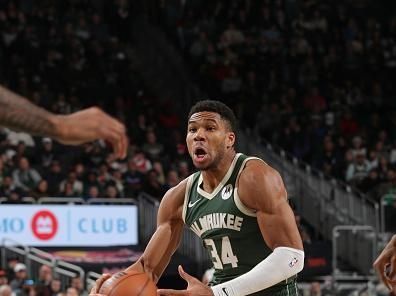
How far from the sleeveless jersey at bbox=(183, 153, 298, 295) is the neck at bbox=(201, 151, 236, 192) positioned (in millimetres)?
40

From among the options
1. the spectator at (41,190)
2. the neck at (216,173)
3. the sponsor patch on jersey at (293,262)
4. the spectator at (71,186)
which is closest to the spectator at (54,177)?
the spectator at (71,186)

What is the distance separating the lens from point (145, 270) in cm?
667

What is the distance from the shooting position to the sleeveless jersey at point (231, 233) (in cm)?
639

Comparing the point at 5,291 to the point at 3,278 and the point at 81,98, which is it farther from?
the point at 81,98

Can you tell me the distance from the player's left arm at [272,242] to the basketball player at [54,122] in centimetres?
241

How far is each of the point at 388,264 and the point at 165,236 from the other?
147 centimetres

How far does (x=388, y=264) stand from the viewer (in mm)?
6883

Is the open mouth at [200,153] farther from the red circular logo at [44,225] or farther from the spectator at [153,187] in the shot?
the spectator at [153,187]

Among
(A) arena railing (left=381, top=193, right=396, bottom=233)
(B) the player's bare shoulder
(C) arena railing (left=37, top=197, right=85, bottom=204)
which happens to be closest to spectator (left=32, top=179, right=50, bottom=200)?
(C) arena railing (left=37, top=197, right=85, bottom=204)

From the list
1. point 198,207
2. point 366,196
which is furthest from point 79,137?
point 366,196

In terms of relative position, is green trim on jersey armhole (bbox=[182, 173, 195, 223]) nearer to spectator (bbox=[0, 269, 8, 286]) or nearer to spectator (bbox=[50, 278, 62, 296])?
spectator (bbox=[0, 269, 8, 286])

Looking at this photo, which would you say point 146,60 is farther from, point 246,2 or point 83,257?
point 83,257

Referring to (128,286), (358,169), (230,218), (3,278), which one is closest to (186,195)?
(230,218)

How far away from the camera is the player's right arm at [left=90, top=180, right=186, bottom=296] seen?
677cm
